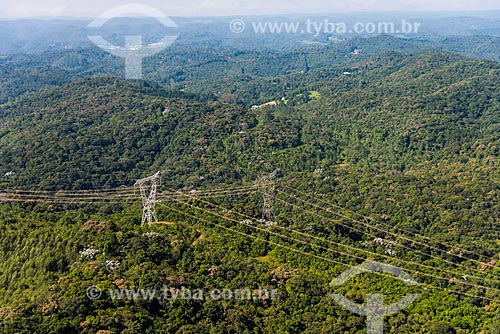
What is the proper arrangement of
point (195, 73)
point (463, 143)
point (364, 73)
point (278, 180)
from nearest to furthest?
point (278, 180) < point (463, 143) < point (364, 73) < point (195, 73)

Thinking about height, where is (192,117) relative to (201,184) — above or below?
above

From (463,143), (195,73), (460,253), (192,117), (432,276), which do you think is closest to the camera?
(432,276)

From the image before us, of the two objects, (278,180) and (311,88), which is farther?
(311,88)

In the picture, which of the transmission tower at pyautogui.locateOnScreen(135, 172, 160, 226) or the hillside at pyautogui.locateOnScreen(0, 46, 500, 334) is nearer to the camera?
the hillside at pyautogui.locateOnScreen(0, 46, 500, 334)

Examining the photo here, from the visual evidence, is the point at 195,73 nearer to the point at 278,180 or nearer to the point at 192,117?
the point at 192,117

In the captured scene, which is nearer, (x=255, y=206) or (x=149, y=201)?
(x=149, y=201)

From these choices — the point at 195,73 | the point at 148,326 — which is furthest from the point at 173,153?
the point at 195,73

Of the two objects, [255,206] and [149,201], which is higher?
[149,201]

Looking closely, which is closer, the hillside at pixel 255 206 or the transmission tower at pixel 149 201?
the hillside at pixel 255 206

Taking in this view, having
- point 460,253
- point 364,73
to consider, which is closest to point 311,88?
point 364,73

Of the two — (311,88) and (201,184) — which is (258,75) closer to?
(311,88)
